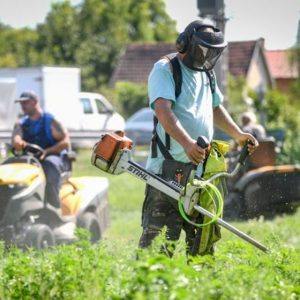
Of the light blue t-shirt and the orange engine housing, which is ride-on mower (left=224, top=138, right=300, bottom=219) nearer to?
the light blue t-shirt

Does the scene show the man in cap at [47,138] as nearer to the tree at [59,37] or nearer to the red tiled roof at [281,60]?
the red tiled roof at [281,60]

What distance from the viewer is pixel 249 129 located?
52.1 ft

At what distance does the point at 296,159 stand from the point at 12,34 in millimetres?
50136

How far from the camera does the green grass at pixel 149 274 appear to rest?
170 inches

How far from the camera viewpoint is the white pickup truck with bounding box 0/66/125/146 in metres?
29.2

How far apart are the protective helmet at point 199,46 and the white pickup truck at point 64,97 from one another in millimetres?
22225

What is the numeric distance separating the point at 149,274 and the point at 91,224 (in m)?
7.48

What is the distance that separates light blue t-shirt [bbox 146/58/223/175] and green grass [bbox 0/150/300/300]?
65 centimetres

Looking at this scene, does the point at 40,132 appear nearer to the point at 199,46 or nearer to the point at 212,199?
the point at 199,46

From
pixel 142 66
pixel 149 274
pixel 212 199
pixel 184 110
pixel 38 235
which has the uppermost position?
pixel 184 110

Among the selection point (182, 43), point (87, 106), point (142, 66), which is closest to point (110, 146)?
point (182, 43)

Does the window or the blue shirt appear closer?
the blue shirt

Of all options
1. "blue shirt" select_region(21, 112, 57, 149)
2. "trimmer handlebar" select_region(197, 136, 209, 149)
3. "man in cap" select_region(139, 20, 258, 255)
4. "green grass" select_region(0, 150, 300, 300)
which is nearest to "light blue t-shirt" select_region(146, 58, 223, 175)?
"man in cap" select_region(139, 20, 258, 255)

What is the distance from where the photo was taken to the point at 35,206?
10.6 m
